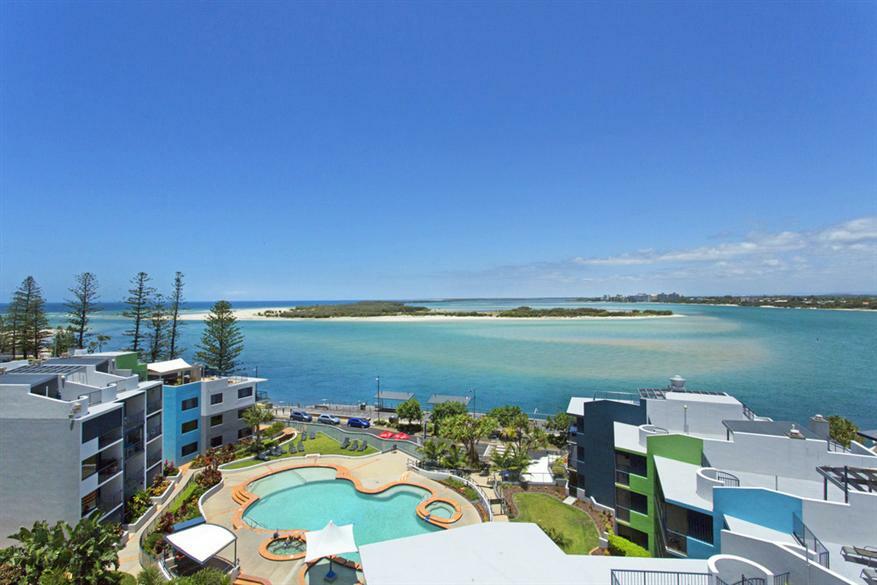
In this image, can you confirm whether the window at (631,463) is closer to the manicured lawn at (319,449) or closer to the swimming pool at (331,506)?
the swimming pool at (331,506)

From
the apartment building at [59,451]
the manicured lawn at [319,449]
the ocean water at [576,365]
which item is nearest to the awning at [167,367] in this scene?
the apartment building at [59,451]

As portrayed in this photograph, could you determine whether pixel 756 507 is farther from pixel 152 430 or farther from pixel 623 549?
pixel 152 430

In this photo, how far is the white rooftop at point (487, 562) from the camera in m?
6.68

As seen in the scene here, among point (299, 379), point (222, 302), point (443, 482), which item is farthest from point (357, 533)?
point (299, 379)

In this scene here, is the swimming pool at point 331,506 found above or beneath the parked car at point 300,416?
above

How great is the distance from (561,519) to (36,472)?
71.8 feet

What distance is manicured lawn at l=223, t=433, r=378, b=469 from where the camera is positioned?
24391 millimetres

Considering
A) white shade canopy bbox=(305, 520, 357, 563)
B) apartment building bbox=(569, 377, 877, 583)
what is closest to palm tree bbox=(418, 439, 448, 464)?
apartment building bbox=(569, 377, 877, 583)

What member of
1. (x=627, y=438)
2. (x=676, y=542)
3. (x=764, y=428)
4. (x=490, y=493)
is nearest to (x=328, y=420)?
(x=490, y=493)

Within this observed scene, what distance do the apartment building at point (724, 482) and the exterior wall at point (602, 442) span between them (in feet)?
0.16

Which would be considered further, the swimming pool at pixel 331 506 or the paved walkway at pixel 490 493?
the paved walkway at pixel 490 493

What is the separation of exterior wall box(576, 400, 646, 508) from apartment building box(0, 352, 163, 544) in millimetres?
21375

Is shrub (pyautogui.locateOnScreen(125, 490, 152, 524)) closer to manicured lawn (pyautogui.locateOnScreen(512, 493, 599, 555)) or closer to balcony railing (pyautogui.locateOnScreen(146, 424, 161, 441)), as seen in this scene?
balcony railing (pyautogui.locateOnScreen(146, 424, 161, 441))

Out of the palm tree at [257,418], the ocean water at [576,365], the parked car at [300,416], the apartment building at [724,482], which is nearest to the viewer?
the apartment building at [724,482]
